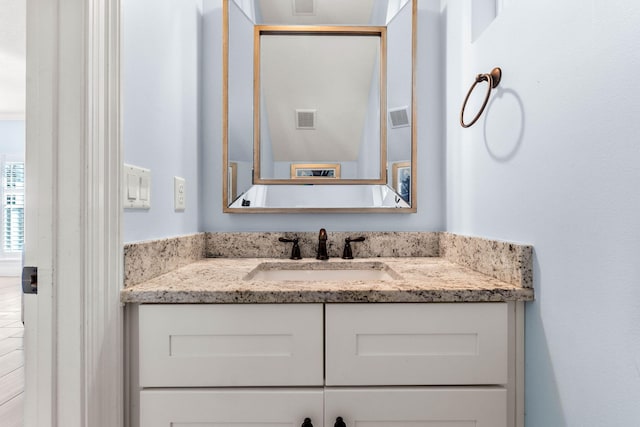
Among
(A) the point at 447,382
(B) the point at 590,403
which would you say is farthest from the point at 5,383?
(B) the point at 590,403

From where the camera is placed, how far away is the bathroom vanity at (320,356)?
0.82 metres

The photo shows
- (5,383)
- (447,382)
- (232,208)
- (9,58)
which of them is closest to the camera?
(447,382)

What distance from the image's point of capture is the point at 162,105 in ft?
3.53

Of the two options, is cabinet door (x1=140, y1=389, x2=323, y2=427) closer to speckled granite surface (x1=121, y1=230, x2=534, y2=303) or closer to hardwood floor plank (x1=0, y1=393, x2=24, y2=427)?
speckled granite surface (x1=121, y1=230, x2=534, y2=303)

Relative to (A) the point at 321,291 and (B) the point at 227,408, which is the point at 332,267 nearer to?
(A) the point at 321,291

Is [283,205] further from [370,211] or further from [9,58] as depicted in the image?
[9,58]

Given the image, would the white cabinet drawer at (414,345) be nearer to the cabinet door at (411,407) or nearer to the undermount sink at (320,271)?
the cabinet door at (411,407)

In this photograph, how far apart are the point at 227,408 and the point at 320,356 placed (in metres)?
0.24

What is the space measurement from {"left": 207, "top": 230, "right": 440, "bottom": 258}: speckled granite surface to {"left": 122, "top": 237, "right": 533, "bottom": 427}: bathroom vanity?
0.60 meters

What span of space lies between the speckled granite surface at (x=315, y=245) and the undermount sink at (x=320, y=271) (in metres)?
0.11

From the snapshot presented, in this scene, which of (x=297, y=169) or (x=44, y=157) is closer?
(x=44, y=157)

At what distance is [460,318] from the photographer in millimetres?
840

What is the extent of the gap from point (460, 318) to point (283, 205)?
836mm

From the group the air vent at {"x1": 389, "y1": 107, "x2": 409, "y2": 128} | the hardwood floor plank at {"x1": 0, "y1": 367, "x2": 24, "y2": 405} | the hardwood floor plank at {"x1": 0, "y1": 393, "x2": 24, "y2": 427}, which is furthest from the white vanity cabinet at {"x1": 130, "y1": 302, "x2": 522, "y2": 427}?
the hardwood floor plank at {"x1": 0, "y1": 367, "x2": 24, "y2": 405}
